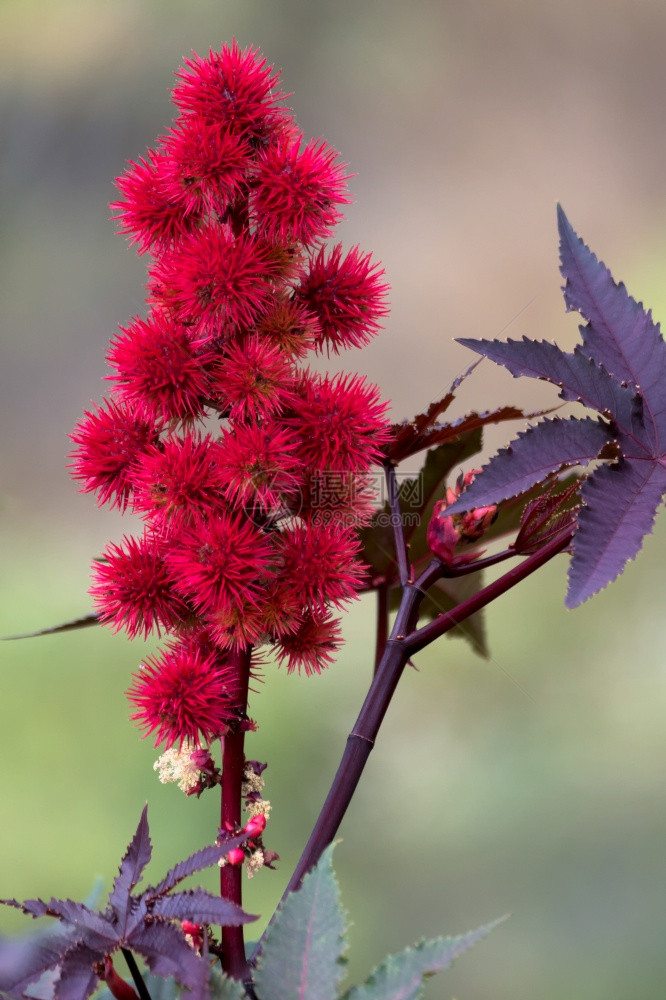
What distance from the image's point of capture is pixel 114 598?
425 mm

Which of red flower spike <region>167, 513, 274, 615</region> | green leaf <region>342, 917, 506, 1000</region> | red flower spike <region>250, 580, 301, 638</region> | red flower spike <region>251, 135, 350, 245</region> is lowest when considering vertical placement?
green leaf <region>342, 917, 506, 1000</region>

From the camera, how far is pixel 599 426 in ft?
1.45

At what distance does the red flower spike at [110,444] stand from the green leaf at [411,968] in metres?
0.22

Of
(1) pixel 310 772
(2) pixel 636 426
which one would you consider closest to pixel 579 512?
(2) pixel 636 426

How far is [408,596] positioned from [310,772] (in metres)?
0.41

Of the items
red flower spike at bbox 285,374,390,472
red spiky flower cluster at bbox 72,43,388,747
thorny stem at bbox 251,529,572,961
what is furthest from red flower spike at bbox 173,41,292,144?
thorny stem at bbox 251,529,572,961

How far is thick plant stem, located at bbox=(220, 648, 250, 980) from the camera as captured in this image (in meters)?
0.42

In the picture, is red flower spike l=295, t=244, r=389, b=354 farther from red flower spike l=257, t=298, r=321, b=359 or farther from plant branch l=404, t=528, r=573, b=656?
plant branch l=404, t=528, r=573, b=656

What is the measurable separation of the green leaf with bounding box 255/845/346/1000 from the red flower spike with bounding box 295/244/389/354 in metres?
0.22

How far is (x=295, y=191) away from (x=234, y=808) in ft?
0.85

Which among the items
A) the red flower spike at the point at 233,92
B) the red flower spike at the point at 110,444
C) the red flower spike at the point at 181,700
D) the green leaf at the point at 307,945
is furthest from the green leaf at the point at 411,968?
the red flower spike at the point at 233,92

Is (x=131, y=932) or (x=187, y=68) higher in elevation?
(x=187, y=68)

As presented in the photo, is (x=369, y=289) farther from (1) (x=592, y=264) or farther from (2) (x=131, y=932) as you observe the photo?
(2) (x=131, y=932)

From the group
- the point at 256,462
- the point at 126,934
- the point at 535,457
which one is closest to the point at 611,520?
the point at 535,457
